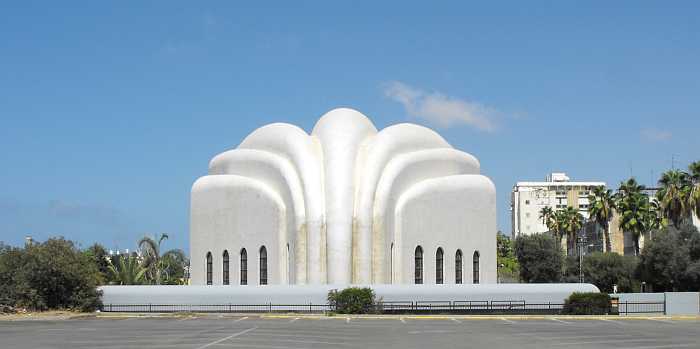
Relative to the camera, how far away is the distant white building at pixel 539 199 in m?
153

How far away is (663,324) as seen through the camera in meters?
31.8

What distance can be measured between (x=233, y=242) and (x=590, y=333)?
27779 mm

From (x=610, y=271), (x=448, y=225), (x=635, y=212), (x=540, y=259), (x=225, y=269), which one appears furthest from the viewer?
(x=540, y=259)

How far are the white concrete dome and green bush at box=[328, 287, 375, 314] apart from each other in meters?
7.08

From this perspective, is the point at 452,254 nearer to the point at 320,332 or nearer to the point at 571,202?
the point at 320,332

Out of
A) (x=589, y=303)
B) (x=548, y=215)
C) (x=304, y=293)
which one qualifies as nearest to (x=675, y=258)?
(x=589, y=303)

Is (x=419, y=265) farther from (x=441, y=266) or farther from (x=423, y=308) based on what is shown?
(x=423, y=308)

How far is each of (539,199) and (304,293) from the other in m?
124


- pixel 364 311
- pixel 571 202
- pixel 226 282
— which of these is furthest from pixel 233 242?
pixel 571 202

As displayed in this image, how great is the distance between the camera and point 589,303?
38719 mm

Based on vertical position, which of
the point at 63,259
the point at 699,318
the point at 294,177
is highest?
the point at 294,177

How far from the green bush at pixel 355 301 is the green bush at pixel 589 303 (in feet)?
29.4

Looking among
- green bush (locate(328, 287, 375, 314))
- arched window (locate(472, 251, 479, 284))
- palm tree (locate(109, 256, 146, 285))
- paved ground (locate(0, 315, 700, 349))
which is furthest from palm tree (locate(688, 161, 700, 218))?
palm tree (locate(109, 256, 146, 285))

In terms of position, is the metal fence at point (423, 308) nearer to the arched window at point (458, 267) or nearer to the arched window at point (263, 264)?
the arched window at point (458, 267)
